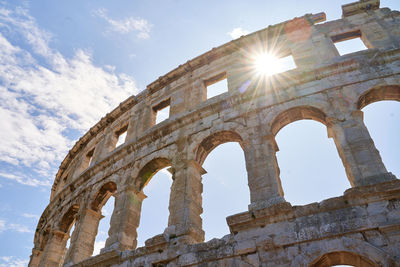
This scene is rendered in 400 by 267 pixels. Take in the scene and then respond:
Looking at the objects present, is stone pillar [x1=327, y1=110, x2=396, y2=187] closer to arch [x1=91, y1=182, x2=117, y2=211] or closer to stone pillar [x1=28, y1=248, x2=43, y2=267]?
arch [x1=91, y1=182, x2=117, y2=211]

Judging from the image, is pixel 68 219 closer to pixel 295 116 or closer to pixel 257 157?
pixel 257 157

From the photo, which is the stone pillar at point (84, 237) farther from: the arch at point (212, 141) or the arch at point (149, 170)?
the arch at point (212, 141)

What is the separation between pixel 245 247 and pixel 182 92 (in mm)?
6724

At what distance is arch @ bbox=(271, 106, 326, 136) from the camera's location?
769 centimetres

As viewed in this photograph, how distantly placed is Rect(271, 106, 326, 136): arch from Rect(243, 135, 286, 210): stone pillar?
589mm

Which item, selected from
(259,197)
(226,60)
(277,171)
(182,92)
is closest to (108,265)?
(259,197)

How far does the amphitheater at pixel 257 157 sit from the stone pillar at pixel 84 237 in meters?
0.04

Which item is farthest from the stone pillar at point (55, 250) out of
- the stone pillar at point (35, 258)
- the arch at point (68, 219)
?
the stone pillar at point (35, 258)

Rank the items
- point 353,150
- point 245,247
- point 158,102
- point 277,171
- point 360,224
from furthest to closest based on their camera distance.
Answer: point 158,102 → point 277,171 → point 353,150 → point 245,247 → point 360,224

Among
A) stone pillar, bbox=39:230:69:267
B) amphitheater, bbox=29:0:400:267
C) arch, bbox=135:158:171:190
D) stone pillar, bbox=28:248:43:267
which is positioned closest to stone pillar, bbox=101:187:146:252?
amphitheater, bbox=29:0:400:267

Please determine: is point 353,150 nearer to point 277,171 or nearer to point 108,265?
point 277,171

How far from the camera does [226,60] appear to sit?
10742mm

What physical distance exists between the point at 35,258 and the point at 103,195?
191 inches

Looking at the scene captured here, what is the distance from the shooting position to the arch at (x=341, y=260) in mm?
4984
